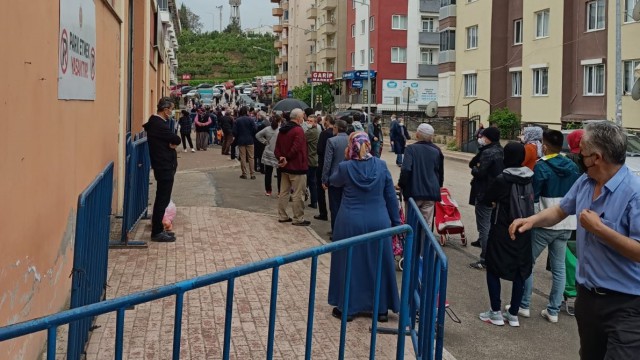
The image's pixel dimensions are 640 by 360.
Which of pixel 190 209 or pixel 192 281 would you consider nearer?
pixel 192 281

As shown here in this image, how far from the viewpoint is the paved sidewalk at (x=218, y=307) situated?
17.8 feet

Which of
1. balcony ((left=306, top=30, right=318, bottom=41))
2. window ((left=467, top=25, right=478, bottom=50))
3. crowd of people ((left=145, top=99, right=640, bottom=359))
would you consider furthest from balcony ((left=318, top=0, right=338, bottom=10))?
crowd of people ((left=145, top=99, right=640, bottom=359))

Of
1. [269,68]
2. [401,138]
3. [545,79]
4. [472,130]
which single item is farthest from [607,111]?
[269,68]

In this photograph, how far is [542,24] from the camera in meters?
34.8

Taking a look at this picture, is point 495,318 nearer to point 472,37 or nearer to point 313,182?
point 313,182

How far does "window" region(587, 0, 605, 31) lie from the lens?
2992 centimetres

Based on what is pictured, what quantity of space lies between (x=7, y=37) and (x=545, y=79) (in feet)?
109

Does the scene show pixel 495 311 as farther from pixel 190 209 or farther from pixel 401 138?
pixel 401 138

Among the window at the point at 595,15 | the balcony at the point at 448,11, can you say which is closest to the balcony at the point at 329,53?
the balcony at the point at 448,11

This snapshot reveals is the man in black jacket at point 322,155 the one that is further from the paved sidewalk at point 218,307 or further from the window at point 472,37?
the window at point 472,37

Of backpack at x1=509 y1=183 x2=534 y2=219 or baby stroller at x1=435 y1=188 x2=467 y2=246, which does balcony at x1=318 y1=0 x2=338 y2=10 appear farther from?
backpack at x1=509 y1=183 x2=534 y2=219

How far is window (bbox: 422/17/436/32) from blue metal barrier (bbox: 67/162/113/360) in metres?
55.8

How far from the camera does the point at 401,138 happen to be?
Result: 23.0 meters

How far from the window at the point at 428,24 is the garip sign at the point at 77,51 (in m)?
53.9
